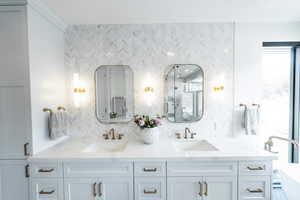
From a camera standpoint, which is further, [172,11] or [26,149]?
[172,11]

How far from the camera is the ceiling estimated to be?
5.97ft

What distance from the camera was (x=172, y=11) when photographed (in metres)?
2.01

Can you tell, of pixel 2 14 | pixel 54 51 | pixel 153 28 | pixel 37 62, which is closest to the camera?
pixel 2 14

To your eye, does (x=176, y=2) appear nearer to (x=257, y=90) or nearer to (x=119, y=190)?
(x=257, y=90)

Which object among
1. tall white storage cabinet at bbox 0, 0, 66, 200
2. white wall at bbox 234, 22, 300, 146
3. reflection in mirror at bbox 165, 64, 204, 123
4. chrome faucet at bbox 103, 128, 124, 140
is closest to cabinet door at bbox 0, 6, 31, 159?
tall white storage cabinet at bbox 0, 0, 66, 200

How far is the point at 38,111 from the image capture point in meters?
1.82

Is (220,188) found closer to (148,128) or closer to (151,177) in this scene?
(151,177)

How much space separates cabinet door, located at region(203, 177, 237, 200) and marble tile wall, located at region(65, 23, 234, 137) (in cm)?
83

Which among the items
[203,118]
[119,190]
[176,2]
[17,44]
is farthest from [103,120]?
[176,2]

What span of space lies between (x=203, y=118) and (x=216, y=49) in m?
1.04

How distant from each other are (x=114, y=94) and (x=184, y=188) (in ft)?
5.03

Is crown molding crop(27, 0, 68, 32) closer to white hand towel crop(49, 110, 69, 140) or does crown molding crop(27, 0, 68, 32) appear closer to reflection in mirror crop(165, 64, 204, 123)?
white hand towel crop(49, 110, 69, 140)

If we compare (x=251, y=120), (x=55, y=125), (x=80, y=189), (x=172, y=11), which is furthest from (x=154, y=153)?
(x=172, y=11)

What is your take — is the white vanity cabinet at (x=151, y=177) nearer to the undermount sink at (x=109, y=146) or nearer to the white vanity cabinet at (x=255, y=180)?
the undermount sink at (x=109, y=146)
